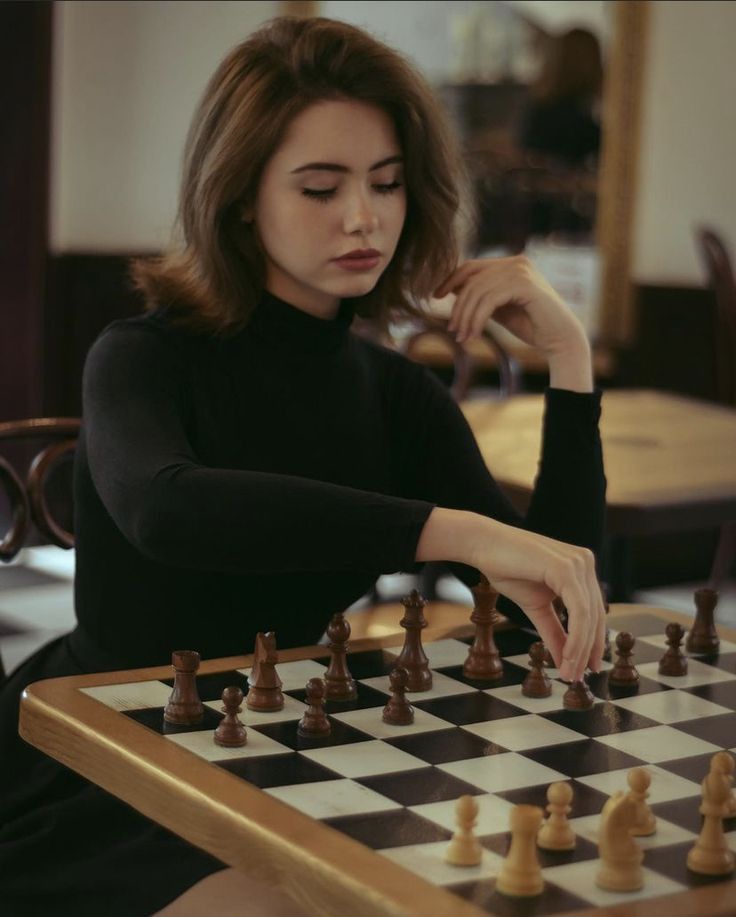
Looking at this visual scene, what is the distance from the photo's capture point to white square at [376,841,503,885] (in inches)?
45.5

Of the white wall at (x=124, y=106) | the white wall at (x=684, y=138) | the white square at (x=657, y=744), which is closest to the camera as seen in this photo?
the white square at (x=657, y=744)

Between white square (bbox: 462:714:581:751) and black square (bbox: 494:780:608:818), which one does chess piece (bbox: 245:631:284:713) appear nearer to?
white square (bbox: 462:714:581:751)

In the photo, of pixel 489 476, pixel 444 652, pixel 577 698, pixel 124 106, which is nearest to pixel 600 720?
pixel 577 698

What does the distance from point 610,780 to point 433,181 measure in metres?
0.96

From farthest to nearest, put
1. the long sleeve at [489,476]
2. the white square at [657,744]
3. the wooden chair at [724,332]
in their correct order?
the wooden chair at [724,332], the long sleeve at [489,476], the white square at [657,744]

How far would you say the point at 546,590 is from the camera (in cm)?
157

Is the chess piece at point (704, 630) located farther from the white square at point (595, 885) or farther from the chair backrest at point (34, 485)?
the chair backrest at point (34, 485)

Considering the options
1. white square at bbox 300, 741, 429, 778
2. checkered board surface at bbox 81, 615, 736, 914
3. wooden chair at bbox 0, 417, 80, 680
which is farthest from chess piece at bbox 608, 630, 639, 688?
wooden chair at bbox 0, 417, 80, 680

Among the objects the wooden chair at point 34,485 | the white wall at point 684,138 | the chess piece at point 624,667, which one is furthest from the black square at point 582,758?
the white wall at point 684,138

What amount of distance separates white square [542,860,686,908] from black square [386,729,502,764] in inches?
9.8

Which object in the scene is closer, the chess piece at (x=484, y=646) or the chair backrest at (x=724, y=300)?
the chess piece at (x=484, y=646)

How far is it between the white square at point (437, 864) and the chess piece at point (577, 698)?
423 millimetres

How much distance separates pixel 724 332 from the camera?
498 cm

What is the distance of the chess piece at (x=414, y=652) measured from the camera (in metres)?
1.65
